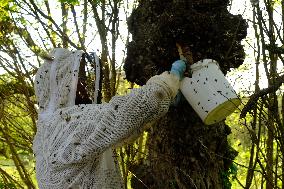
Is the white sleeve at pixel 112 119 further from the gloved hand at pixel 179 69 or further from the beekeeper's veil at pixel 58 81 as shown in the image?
the beekeeper's veil at pixel 58 81

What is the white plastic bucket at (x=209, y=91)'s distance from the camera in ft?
6.37

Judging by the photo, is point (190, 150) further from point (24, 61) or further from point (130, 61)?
point (24, 61)

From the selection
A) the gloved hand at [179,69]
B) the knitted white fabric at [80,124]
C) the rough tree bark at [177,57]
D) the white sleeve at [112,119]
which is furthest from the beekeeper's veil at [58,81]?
the gloved hand at [179,69]

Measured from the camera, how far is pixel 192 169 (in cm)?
233

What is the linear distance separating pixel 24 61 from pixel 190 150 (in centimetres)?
282

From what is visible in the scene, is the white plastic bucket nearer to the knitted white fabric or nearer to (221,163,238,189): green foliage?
the knitted white fabric

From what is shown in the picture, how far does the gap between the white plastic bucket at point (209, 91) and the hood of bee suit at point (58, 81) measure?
0.67 meters

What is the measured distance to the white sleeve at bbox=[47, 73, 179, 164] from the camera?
1.86m

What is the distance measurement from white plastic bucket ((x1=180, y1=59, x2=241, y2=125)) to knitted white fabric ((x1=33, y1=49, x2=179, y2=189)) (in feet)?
0.38

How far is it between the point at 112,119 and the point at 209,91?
20.5 inches

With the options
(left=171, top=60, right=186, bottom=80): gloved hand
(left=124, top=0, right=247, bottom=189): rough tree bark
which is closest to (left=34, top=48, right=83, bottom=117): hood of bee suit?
(left=124, top=0, right=247, bottom=189): rough tree bark

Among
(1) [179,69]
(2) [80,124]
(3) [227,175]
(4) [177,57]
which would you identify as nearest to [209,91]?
(1) [179,69]

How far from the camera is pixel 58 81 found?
229 centimetres

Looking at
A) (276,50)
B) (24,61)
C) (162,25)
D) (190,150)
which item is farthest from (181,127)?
(24,61)
